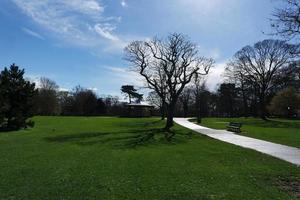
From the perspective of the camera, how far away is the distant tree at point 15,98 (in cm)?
3266

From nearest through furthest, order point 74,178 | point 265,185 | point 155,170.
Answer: point 265,185
point 74,178
point 155,170

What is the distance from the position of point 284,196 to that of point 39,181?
5700 millimetres

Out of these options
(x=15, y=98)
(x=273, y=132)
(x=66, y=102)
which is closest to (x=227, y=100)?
(x=66, y=102)

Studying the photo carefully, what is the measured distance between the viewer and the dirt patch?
8.56 meters

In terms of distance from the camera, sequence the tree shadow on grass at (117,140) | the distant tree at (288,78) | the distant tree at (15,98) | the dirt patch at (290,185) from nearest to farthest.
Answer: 1. the dirt patch at (290,185)
2. the tree shadow on grass at (117,140)
3. the distant tree at (15,98)
4. the distant tree at (288,78)

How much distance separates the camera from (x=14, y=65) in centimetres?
3459

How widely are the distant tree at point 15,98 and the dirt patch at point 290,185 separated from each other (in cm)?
2630

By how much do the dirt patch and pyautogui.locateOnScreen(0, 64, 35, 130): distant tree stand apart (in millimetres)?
26301

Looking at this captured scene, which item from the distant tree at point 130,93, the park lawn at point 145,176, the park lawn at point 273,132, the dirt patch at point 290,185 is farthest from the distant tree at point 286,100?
the dirt patch at point 290,185

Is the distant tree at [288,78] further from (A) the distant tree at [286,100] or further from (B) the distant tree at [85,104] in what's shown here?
(B) the distant tree at [85,104]

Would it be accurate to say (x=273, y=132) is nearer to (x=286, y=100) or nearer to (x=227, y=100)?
(x=286, y=100)

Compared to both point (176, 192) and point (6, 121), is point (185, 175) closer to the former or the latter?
point (176, 192)

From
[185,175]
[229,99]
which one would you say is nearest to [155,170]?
[185,175]

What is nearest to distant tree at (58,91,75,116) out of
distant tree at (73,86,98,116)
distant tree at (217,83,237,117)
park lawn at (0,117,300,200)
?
distant tree at (73,86,98,116)
